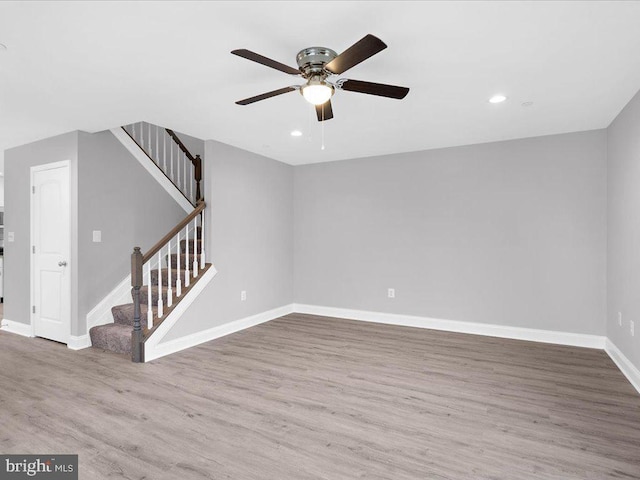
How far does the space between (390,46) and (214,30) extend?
3.48 ft

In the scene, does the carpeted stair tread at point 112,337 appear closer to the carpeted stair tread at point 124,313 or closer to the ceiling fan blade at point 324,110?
the carpeted stair tread at point 124,313

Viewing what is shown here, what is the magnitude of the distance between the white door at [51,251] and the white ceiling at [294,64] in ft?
1.86

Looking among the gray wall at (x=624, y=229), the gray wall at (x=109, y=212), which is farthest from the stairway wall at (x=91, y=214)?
the gray wall at (x=624, y=229)

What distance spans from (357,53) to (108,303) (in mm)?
3924

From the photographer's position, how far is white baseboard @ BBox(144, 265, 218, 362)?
3.62 m

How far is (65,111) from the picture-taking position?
3.39 m

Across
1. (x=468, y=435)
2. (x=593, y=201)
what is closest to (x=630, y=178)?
(x=593, y=201)

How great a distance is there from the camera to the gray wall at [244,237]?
4.41 m

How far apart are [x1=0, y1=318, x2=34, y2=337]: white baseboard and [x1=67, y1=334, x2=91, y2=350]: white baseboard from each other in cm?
88

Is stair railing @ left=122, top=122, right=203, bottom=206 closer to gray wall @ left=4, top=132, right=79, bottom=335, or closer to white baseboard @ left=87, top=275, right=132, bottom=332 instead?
gray wall @ left=4, top=132, right=79, bottom=335

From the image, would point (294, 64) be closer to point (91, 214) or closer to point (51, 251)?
point (91, 214)

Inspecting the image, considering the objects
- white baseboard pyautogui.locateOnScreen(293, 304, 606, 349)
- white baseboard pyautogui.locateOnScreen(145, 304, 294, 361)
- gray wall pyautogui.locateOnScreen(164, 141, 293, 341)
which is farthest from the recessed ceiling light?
white baseboard pyautogui.locateOnScreen(145, 304, 294, 361)

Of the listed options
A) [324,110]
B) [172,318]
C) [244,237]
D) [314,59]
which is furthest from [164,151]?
[314,59]

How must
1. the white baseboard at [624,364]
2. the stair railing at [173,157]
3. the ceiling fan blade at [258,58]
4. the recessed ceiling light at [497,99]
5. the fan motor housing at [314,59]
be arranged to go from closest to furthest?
the ceiling fan blade at [258,58], the fan motor housing at [314,59], the white baseboard at [624,364], the recessed ceiling light at [497,99], the stair railing at [173,157]
